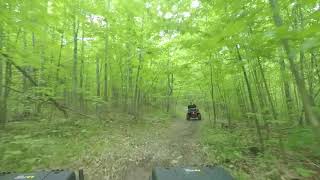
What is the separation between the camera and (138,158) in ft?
25.4

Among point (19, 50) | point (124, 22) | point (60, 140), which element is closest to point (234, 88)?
point (124, 22)

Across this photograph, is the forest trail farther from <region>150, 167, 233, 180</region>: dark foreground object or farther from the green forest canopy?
<region>150, 167, 233, 180</region>: dark foreground object

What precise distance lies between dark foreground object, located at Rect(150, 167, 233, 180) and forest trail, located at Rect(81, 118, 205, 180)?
9.46 ft

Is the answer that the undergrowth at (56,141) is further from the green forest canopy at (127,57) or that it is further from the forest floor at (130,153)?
the green forest canopy at (127,57)

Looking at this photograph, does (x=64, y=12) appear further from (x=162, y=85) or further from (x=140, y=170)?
(x=162, y=85)

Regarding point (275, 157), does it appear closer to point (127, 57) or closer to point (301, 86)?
point (301, 86)

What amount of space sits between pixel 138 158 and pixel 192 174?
4.39 metres

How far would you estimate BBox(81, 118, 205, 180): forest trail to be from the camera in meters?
6.62

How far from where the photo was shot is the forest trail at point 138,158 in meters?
6.62

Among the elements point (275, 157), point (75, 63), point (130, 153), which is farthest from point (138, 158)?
point (75, 63)

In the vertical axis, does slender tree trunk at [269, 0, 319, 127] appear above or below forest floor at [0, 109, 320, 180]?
above

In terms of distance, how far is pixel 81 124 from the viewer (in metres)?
11.5

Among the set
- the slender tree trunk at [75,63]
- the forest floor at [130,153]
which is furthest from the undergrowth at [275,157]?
the slender tree trunk at [75,63]

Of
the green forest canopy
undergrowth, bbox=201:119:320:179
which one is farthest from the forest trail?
the green forest canopy
